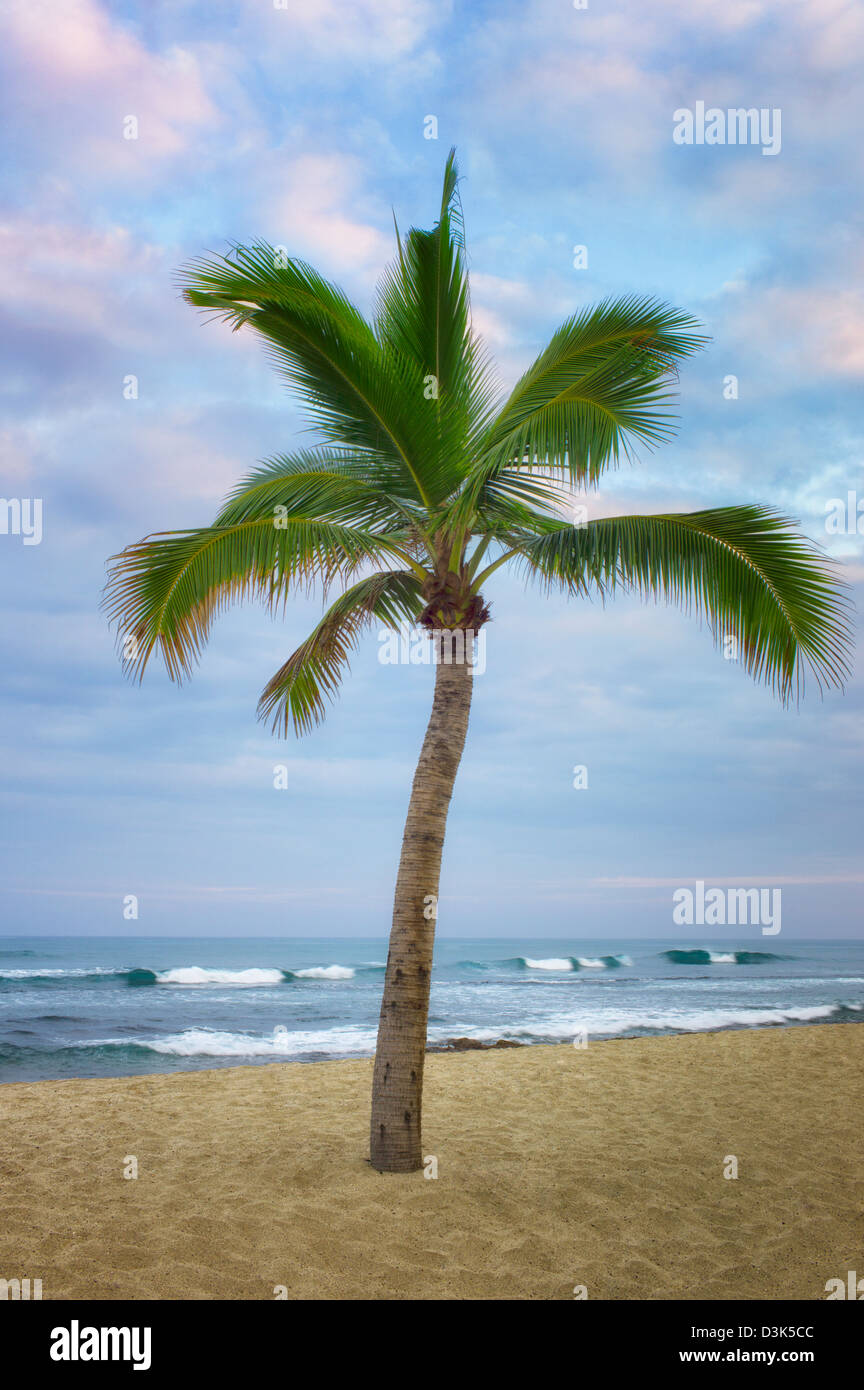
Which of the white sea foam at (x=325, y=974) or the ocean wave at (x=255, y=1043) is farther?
the white sea foam at (x=325, y=974)

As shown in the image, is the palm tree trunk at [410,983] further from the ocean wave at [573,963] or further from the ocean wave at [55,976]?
the ocean wave at [573,963]

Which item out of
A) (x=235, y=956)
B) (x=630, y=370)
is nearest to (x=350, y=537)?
(x=630, y=370)

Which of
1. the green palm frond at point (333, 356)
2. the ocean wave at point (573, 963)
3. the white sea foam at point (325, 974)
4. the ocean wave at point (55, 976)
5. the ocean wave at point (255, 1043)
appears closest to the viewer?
the green palm frond at point (333, 356)

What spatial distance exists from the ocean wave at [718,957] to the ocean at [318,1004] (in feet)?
2.25

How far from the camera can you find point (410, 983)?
6.35 meters

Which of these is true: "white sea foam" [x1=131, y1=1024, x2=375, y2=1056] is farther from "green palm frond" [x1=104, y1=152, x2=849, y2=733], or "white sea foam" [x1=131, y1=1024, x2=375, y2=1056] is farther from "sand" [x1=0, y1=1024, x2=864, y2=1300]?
"green palm frond" [x1=104, y1=152, x2=849, y2=733]

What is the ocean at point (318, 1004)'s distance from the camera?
15961 mm

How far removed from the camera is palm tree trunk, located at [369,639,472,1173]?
632cm

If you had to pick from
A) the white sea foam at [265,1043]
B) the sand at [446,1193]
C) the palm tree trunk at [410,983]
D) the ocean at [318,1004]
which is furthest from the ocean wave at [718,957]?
the palm tree trunk at [410,983]

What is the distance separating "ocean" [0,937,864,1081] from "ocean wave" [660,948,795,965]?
0.68 m

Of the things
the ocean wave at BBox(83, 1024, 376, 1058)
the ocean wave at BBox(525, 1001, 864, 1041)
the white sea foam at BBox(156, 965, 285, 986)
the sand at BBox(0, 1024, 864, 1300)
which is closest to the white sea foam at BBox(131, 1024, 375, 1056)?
the ocean wave at BBox(83, 1024, 376, 1058)
